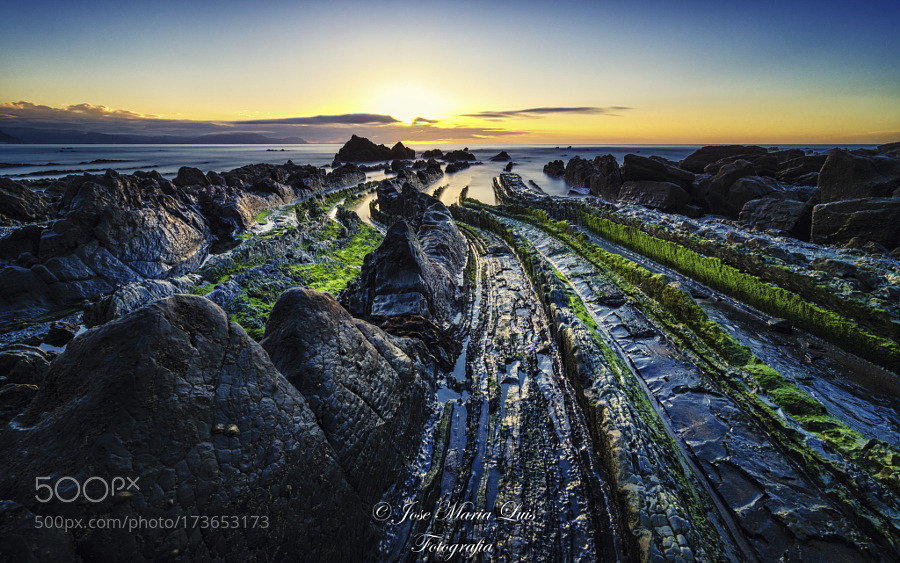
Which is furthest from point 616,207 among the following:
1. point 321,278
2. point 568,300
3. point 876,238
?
point 321,278

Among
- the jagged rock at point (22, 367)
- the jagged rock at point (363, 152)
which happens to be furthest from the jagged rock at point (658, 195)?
the jagged rock at point (363, 152)

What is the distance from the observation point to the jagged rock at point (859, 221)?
18.6m

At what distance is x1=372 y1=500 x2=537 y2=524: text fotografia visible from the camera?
5980 mm

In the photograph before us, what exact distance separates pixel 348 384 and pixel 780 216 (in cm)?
→ 3211

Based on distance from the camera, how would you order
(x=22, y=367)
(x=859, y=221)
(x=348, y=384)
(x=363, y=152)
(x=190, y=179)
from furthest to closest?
(x=363, y=152) → (x=190, y=179) → (x=859, y=221) → (x=22, y=367) → (x=348, y=384)

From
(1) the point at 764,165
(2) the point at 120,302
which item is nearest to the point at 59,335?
(2) the point at 120,302

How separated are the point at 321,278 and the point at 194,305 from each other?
1280cm

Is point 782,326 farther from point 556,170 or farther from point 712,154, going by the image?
point 556,170

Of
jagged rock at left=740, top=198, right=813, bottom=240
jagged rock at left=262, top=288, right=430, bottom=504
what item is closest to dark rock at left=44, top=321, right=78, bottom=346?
jagged rock at left=262, top=288, right=430, bottom=504

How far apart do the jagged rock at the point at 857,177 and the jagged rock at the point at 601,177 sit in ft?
68.8

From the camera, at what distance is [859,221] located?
64.1 ft

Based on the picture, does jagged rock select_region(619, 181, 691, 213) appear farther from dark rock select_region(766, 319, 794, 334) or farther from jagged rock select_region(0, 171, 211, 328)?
jagged rock select_region(0, 171, 211, 328)

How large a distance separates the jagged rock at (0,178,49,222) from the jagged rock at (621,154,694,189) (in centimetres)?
5434

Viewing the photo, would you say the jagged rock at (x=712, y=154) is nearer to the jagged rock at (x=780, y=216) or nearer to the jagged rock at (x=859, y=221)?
the jagged rock at (x=780, y=216)
